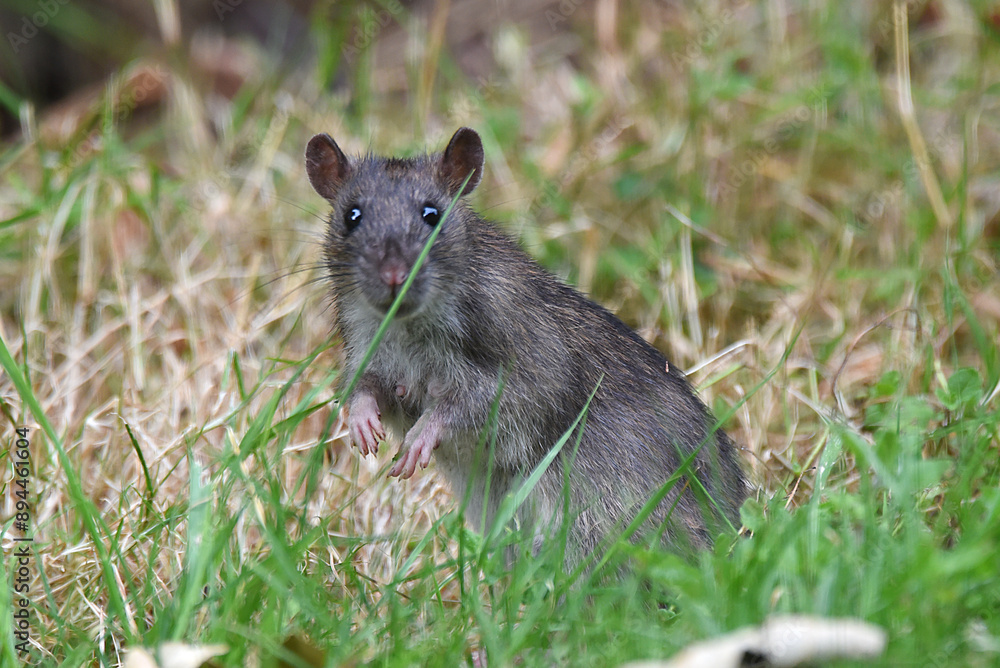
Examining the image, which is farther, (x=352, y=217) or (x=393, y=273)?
(x=352, y=217)

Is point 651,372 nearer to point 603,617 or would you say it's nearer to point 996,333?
point 603,617

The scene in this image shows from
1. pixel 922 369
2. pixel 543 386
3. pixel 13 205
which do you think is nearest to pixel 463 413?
pixel 543 386

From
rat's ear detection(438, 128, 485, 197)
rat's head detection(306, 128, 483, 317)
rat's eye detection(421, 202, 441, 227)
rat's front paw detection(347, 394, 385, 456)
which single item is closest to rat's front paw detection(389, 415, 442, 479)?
rat's front paw detection(347, 394, 385, 456)

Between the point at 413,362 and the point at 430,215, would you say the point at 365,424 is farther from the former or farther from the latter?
the point at 430,215

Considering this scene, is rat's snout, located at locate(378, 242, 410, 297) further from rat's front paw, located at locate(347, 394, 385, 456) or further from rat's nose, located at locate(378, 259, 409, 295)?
rat's front paw, located at locate(347, 394, 385, 456)

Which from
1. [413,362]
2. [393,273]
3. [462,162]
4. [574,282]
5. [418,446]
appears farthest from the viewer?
[574,282]

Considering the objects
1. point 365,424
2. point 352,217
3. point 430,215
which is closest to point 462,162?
point 430,215
